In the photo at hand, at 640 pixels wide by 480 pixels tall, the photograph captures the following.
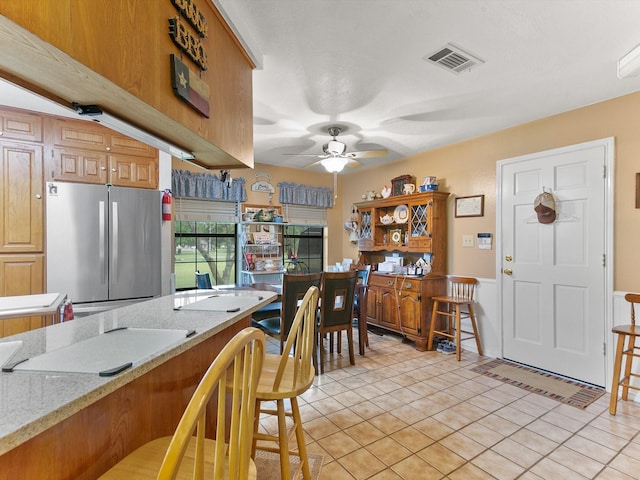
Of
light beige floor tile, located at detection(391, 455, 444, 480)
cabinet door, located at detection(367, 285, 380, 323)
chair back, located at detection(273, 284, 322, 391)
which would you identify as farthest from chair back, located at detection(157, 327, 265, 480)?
cabinet door, located at detection(367, 285, 380, 323)

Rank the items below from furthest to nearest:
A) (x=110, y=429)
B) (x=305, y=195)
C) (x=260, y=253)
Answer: (x=305, y=195) < (x=260, y=253) < (x=110, y=429)

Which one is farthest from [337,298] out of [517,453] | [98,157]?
[98,157]

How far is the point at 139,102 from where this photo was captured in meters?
1.22

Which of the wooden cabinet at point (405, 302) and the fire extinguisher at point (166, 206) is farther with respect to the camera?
the wooden cabinet at point (405, 302)

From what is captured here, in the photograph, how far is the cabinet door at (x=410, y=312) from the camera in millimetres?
3990

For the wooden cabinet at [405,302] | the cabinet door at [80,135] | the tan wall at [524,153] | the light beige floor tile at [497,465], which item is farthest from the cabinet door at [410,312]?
the cabinet door at [80,135]

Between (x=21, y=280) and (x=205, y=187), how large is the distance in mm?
2205

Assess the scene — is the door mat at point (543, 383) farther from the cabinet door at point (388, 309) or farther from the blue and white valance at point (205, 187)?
the blue and white valance at point (205, 187)

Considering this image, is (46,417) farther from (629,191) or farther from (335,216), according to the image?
(335,216)

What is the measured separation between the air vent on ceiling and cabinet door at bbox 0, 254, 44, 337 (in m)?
3.47

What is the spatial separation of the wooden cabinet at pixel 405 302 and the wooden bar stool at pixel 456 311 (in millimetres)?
106

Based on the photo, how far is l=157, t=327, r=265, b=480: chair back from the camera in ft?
2.08

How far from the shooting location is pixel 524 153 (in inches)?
138

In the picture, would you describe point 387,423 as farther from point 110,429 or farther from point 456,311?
point 110,429
